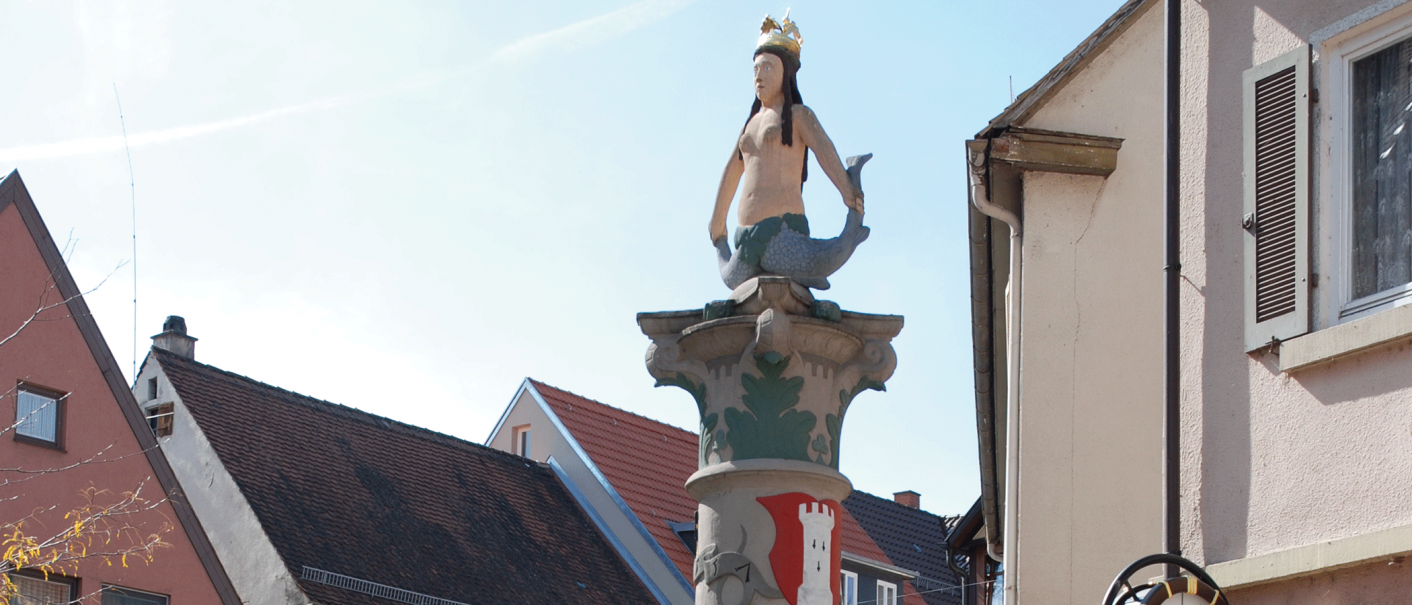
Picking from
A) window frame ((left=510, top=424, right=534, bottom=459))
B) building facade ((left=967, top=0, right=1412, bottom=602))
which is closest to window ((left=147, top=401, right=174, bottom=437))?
window frame ((left=510, top=424, right=534, bottom=459))

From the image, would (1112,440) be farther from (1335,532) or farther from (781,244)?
(781,244)

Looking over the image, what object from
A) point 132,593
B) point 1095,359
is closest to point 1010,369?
point 1095,359

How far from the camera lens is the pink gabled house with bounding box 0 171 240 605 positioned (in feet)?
58.4

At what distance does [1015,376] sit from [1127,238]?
810 millimetres

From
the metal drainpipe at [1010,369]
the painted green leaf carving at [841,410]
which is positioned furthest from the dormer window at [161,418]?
the metal drainpipe at [1010,369]

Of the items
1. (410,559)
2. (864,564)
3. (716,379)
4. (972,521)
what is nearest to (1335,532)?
(716,379)

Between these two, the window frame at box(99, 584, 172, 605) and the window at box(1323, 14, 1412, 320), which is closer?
the window at box(1323, 14, 1412, 320)

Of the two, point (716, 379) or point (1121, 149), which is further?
point (716, 379)

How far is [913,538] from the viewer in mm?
35938

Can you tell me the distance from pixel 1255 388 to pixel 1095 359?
1.12 metres

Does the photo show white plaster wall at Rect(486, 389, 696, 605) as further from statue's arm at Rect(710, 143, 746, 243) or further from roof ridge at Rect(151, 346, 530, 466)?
statue's arm at Rect(710, 143, 746, 243)

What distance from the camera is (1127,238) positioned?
7.82 metres

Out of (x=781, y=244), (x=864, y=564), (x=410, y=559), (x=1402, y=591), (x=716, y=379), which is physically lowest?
(x=1402, y=591)

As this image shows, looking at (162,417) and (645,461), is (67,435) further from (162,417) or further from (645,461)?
(645,461)
